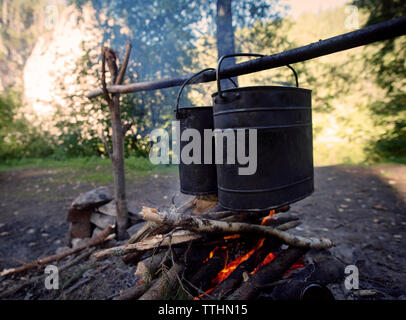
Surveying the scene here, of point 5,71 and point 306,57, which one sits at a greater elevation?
point 5,71

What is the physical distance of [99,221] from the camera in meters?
3.30

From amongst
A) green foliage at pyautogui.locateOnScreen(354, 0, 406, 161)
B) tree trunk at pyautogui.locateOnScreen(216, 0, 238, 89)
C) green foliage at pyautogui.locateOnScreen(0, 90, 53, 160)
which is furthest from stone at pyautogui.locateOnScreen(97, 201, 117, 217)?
green foliage at pyautogui.locateOnScreen(0, 90, 53, 160)

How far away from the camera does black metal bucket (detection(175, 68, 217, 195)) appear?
6.37 feet

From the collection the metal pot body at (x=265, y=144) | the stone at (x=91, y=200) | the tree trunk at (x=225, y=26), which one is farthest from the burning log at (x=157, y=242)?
the tree trunk at (x=225, y=26)

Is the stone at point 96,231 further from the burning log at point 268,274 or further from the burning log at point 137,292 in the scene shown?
the burning log at point 268,274

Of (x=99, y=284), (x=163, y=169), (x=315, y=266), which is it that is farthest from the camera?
(x=163, y=169)

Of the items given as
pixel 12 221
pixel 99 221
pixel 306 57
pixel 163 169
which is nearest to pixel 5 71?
pixel 163 169

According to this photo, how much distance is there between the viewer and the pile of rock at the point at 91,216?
3.20 meters

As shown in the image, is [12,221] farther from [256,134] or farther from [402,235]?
[402,235]

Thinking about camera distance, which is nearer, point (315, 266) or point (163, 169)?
point (315, 266)

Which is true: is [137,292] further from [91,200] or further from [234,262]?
[91,200]

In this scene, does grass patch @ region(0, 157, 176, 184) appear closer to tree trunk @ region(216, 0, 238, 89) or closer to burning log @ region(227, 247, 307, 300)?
tree trunk @ region(216, 0, 238, 89)

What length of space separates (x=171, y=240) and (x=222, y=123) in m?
0.93

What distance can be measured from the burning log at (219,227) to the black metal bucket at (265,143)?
0.22 metres
